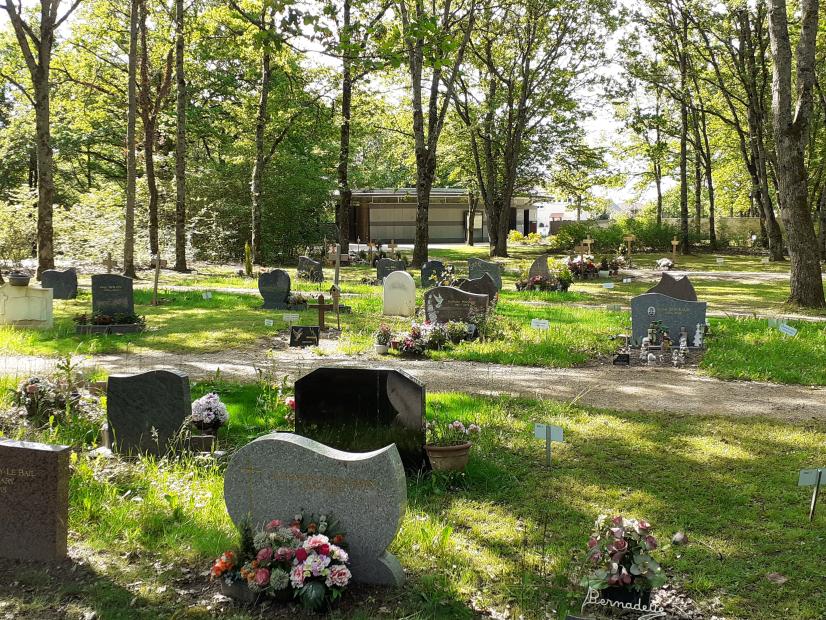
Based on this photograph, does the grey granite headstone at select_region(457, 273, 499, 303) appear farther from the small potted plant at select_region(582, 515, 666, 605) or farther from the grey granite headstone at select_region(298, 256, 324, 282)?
the small potted plant at select_region(582, 515, 666, 605)

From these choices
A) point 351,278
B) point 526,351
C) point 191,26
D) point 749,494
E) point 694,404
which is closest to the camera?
point 749,494

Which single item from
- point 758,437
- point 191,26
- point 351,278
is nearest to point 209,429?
point 758,437

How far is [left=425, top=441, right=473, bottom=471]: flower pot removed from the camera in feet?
22.0

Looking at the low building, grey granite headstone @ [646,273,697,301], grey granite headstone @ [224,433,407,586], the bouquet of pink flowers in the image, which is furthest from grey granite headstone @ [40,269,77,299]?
the low building

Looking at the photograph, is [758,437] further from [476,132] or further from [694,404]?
[476,132]

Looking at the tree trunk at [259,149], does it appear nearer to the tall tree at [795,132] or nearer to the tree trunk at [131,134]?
the tree trunk at [131,134]

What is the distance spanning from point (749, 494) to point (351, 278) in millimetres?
19768

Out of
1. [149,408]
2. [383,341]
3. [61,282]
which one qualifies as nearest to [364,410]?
[149,408]

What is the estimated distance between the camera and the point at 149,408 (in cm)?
736

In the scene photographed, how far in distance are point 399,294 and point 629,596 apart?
40.9 ft

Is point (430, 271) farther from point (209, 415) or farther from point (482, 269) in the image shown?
point (209, 415)

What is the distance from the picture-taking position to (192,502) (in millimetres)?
5797

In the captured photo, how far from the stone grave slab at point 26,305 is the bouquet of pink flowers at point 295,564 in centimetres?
1136

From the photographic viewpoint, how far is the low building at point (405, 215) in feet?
181
